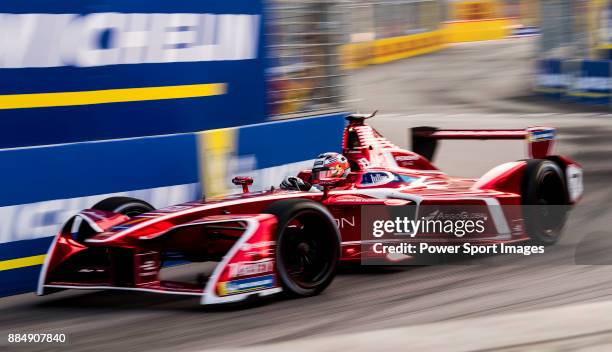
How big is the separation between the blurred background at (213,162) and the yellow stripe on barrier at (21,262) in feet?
0.04

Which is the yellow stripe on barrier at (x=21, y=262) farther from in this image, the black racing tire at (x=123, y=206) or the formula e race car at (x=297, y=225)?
the black racing tire at (x=123, y=206)

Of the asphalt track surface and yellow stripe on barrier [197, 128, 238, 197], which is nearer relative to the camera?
the asphalt track surface

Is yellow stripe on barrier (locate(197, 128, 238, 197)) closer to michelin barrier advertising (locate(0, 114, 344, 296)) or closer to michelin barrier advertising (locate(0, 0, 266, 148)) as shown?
michelin barrier advertising (locate(0, 114, 344, 296))

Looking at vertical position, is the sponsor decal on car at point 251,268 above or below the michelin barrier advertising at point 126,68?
below

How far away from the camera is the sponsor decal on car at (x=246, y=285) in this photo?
6582 millimetres

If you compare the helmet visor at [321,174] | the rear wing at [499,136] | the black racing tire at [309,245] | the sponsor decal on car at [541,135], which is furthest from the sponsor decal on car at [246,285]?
the sponsor decal on car at [541,135]

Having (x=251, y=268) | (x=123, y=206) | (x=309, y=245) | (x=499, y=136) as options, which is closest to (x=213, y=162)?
(x=123, y=206)

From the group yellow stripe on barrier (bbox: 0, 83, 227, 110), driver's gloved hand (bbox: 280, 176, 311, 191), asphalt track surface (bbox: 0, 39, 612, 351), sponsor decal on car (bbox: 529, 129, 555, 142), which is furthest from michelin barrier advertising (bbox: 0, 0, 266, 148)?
sponsor decal on car (bbox: 529, 129, 555, 142)

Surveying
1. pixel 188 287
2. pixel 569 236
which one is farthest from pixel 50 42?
pixel 569 236

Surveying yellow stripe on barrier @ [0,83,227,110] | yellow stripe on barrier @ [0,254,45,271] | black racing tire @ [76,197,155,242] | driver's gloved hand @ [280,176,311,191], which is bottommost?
yellow stripe on barrier @ [0,254,45,271]

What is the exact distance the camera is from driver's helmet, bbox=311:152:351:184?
820 centimetres

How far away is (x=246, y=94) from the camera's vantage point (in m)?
11.1

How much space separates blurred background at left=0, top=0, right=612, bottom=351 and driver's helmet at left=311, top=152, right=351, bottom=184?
795 mm

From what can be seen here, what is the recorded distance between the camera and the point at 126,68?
966cm
